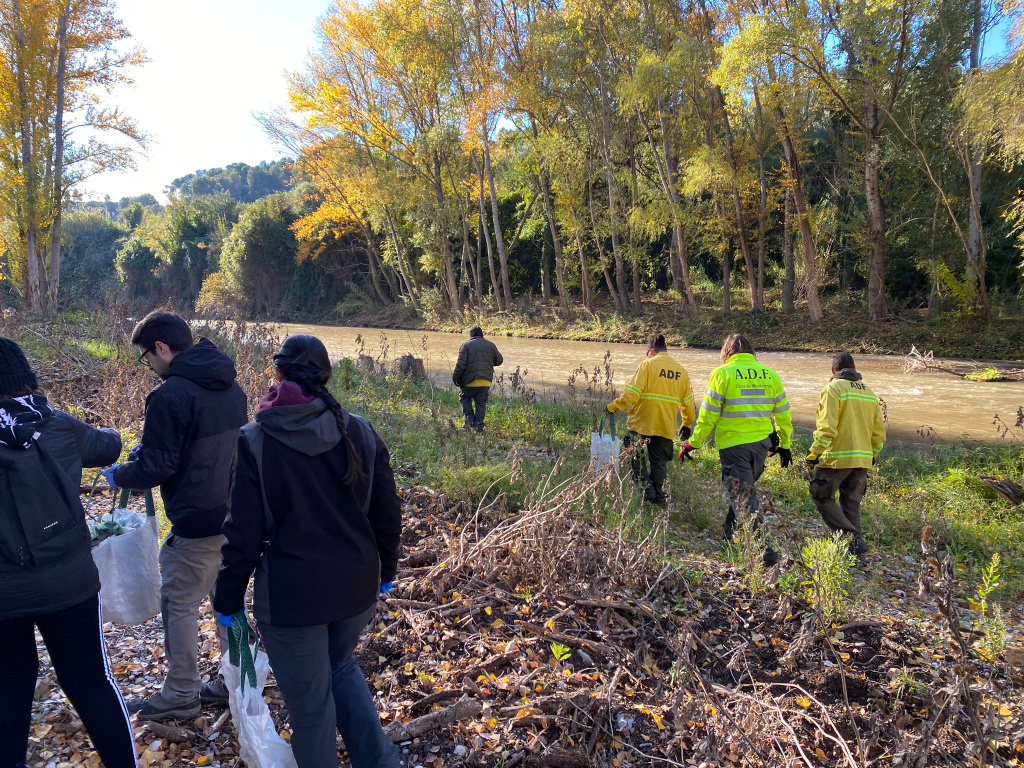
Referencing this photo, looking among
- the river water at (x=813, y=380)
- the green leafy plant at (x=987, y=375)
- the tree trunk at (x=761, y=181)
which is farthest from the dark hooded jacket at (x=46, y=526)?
the tree trunk at (x=761, y=181)

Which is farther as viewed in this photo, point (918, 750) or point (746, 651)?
point (746, 651)

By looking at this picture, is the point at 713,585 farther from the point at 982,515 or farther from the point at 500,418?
the point at 500,418

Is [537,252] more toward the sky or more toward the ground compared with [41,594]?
more toward the sky

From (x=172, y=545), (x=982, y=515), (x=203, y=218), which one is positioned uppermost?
(x=203, y=218)

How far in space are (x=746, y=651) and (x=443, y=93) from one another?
27.8 meters

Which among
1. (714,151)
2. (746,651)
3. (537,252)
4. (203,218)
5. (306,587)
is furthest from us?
(203,218)

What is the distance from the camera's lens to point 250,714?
2557 mm

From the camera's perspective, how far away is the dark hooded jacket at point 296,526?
230cm

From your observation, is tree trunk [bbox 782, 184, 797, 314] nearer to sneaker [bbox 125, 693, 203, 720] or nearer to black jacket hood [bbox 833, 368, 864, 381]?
black jacket hood [bbox 833, 368, 864, 381]

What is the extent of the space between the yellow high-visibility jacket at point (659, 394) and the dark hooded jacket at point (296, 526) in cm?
466

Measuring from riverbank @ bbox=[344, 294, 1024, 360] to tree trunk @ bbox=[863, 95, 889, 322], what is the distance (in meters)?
0.63

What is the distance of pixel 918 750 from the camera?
8.41 ft

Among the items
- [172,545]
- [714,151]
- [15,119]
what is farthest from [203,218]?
[172,545]

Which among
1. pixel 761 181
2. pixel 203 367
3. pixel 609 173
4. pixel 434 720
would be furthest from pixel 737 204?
pixel 434 720
